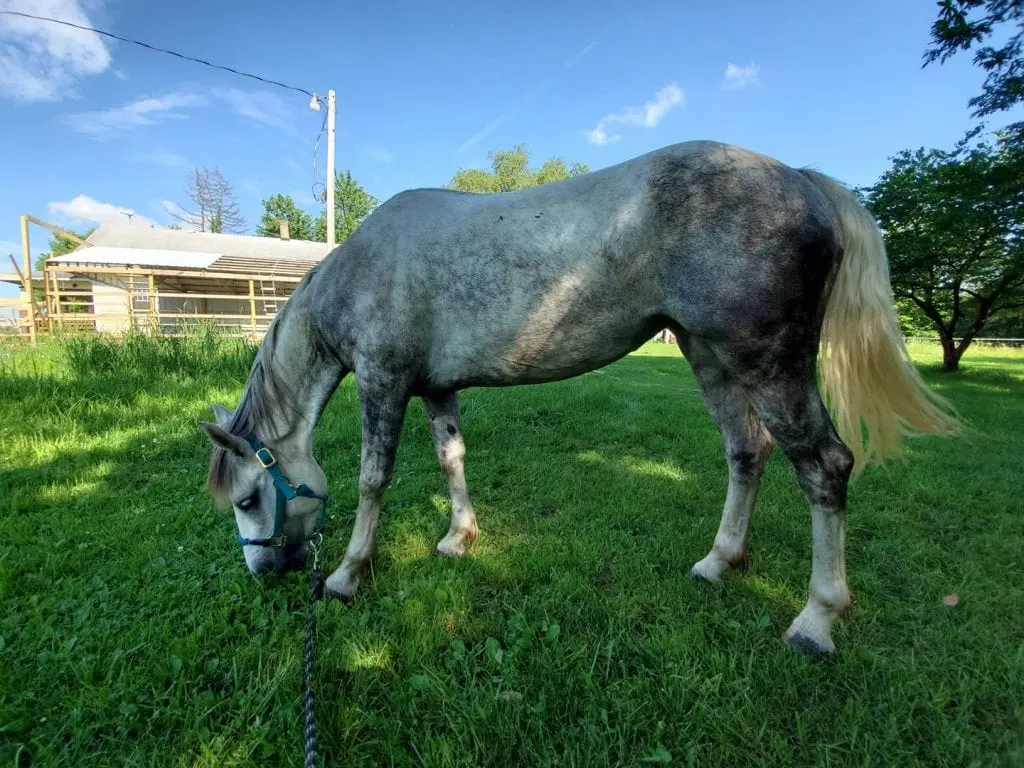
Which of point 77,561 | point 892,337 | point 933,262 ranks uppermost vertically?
point 933,262

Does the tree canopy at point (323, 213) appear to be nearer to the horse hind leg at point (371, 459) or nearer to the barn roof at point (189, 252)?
the barn roof at point (189, 252)

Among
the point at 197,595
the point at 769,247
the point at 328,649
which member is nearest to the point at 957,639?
the point at 769,247

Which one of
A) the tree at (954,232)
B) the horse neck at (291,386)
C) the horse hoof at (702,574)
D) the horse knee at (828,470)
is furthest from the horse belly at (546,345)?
the tree at (954,232)

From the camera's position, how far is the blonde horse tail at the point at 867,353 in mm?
2051

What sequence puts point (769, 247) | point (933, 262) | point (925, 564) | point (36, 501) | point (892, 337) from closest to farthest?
point (769, 247) < point (892, 337) < point (925, 564) < point (36, 501) < point (933, 262)

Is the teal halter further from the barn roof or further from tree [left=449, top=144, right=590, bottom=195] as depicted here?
tree [left=449, top=144, right=590, bottom=195]

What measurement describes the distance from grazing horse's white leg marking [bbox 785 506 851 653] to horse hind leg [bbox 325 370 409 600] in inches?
76.0

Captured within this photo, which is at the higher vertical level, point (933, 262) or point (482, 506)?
A: point (933, 262)

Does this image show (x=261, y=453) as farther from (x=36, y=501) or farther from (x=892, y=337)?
(x=892, y=337)

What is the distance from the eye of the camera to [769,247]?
1.88m

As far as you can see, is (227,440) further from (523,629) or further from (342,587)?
(523,629)

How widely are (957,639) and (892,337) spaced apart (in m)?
1.25

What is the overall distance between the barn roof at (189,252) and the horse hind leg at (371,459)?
773 inches

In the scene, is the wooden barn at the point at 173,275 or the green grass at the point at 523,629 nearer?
the green grass at the point at 523,629
